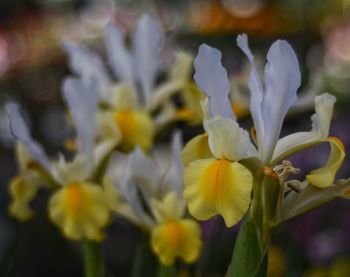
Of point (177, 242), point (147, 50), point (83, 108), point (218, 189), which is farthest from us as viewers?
point (147, 50)

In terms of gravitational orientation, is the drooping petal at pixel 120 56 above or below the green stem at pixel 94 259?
above

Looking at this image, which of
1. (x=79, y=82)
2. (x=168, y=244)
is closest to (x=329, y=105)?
(x=168, y=244)

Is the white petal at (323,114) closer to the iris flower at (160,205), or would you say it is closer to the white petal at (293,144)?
the white petal at (293,144)

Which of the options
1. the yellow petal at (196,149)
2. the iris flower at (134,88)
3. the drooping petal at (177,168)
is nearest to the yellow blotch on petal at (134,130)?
the iris flower at (134,88)

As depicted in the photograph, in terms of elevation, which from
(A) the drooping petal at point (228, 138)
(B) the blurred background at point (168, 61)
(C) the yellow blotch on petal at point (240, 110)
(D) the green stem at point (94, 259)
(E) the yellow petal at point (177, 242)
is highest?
(A) the drooping petal at point (228, 138)

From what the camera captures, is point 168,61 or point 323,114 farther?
point 168,61

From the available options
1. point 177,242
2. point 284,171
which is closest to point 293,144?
point 284,171

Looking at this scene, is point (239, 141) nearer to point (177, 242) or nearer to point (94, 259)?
point (177, 242)

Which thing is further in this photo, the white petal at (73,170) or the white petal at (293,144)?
the white petal at (73,170)

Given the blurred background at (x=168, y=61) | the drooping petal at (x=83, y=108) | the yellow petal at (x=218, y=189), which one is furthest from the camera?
the blurred background at (x=168, y=61)
